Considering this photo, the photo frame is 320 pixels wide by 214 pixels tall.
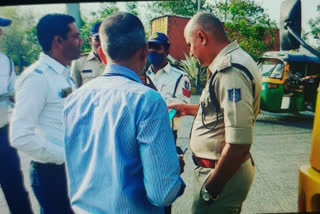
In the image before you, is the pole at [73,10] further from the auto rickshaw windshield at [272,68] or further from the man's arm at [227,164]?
the auto rickshaw windshield at [272,68]

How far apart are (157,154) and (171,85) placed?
6.28 feet

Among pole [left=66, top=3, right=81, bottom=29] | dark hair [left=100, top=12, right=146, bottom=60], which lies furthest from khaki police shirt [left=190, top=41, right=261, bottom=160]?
pole [left=66, top=3, right=81, bottom=29]

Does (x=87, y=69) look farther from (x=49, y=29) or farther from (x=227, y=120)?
(x=227, y=120)

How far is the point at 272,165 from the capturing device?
4418 mm

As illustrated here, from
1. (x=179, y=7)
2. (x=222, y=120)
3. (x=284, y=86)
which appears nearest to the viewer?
(x=222, y=120)

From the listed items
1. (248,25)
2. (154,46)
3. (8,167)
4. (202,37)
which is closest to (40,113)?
(8,167)

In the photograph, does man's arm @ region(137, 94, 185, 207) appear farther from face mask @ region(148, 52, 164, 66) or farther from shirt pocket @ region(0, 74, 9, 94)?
shirt pocket @ region(0, 74, 9, 94)

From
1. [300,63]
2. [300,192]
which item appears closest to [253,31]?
[300,63]

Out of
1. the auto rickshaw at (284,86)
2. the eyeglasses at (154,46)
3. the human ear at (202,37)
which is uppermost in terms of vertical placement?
the human ear at (202,37)

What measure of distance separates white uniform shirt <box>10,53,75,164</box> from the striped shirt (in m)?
0.62

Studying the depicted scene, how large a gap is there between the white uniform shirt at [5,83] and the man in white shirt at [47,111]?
88 centimetres

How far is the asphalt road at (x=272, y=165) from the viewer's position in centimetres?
307

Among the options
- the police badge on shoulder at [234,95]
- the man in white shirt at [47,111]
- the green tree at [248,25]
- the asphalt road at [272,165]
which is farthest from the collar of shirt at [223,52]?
the green tree at [248,25]

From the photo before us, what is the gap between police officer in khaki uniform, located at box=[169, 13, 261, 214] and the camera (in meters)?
1.39
